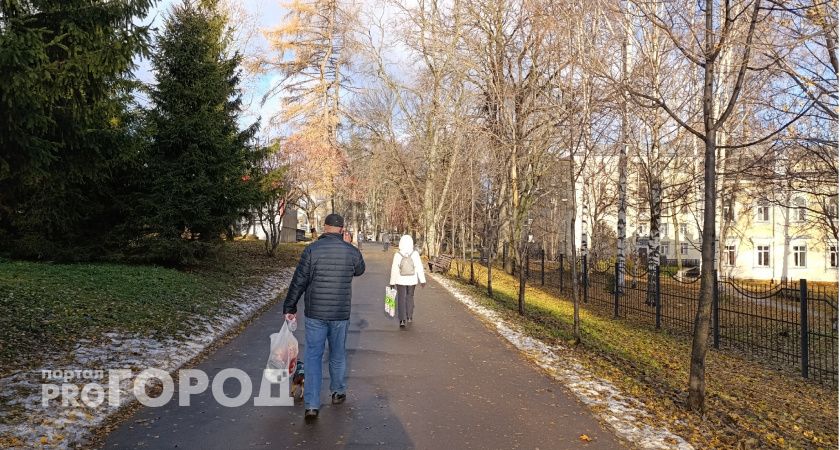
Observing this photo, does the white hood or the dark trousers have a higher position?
the white hood

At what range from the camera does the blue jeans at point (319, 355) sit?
5168 millimetres

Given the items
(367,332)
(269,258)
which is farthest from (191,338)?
(269,258)

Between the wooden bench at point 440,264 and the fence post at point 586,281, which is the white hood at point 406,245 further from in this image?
the wooden bench at point 440,264

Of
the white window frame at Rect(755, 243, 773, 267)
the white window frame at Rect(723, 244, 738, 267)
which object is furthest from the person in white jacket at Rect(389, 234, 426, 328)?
the white window frame at Rect(755, 243, 773, 267)

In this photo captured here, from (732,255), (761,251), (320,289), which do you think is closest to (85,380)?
(320,289)

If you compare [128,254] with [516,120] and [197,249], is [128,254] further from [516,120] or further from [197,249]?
[516,120]

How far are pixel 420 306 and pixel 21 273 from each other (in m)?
8.43

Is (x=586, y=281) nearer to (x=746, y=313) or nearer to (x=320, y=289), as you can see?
(x=746, y=313)

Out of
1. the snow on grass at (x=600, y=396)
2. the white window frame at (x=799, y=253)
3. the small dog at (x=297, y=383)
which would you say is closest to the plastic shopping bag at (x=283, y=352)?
the small dog at (x=297, y=383)

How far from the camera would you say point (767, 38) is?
7.99 meters

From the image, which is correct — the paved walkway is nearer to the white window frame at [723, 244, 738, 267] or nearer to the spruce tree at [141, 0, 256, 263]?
the spruce tree at [141, 0, 256, 263]

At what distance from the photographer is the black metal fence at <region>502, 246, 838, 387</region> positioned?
31.7ft

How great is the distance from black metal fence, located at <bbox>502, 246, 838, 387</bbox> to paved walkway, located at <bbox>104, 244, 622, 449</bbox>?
4.39 meters

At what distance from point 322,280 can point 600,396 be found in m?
3.23
